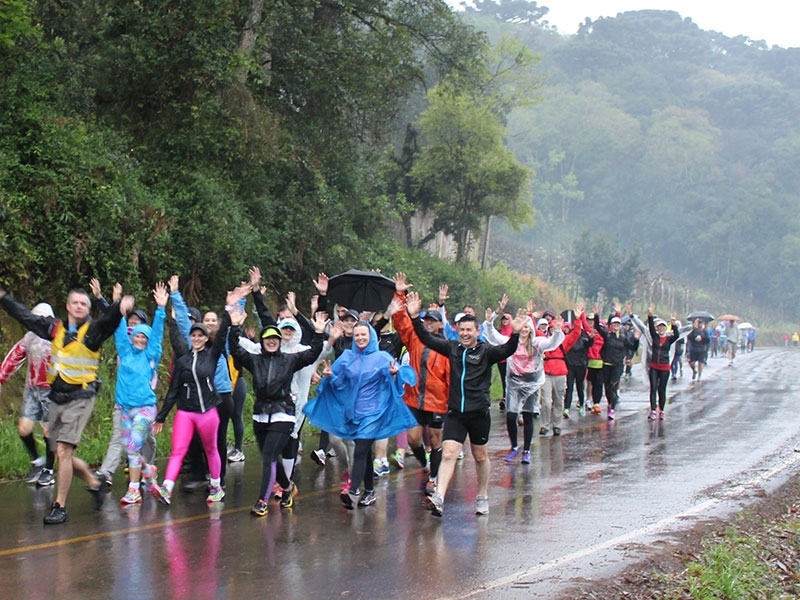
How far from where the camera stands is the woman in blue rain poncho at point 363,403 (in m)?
10.1

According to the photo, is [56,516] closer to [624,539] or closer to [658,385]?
[624,539]

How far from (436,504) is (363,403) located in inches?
49.4

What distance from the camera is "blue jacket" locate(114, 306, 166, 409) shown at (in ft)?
34.0

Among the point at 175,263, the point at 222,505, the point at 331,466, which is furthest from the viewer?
the point at 175,263

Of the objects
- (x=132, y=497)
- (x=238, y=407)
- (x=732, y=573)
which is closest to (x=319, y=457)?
(x=238, y=407)

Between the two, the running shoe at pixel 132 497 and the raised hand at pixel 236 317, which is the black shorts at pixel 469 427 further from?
the running shoe at pixel 132 497

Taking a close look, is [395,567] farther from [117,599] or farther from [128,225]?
[128,225]

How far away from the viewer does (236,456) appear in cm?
1307

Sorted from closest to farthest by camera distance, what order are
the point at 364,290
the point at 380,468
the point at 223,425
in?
the point at 223,425, the point at 380,468, the point at 364,290

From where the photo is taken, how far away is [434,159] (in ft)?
131

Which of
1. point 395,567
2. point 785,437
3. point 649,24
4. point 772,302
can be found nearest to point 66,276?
point 395,567

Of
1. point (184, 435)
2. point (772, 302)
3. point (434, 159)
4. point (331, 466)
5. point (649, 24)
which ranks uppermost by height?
point (649, 24)

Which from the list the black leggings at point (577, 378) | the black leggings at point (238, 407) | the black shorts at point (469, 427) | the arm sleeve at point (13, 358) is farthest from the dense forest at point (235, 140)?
the black shorts at point (469, 427)

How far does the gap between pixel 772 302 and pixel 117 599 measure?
92154 mm
